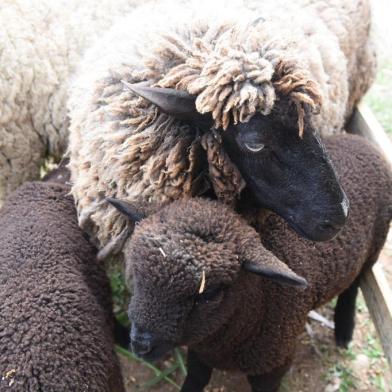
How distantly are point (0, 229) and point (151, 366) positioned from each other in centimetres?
125

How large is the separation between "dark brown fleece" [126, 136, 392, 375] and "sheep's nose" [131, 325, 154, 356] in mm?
30

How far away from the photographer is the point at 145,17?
8.70 ft

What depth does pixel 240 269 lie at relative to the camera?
1908 mm

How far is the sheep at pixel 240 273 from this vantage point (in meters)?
1.83

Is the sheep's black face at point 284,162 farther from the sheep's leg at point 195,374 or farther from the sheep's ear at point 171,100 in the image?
the sheep's leg at point 195,374

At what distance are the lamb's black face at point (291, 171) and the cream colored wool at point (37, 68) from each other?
1.45m

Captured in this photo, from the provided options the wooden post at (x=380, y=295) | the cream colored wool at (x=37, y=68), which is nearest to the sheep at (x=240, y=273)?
the wooden post at (x=380, y=295)

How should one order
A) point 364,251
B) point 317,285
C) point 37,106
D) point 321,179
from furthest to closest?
point 37,106 → point 364,251 → point 317,285 → point 321,179

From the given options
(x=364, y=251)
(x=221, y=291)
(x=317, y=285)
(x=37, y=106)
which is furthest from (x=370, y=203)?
(x=37, y=106)

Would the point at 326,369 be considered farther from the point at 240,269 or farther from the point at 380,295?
the point at 240,269

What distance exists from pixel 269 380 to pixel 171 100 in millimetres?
1425

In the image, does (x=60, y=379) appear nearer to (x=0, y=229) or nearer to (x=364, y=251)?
(x=0, y=229)

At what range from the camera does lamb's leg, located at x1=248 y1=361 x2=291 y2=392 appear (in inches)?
100

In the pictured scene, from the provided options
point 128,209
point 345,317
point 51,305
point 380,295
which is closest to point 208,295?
point 128,209
